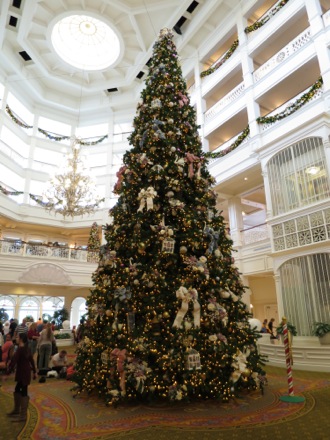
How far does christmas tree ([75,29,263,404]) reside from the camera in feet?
14.2

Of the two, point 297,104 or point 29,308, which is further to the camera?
point 29,308

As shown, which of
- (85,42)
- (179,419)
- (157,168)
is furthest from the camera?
(85,42)

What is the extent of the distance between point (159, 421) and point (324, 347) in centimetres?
543

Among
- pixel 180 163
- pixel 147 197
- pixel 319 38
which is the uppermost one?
pixel 319 38

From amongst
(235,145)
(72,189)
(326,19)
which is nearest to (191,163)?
(72,189)

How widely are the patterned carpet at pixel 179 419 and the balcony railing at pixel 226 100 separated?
12028 millimetres

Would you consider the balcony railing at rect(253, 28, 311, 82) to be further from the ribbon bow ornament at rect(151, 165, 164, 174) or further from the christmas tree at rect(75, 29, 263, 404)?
the ribbon bow ornament at rect(151, 165, 164, 174)

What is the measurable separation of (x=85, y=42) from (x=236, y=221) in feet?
46.0

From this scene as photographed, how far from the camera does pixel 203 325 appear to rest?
4.68 m

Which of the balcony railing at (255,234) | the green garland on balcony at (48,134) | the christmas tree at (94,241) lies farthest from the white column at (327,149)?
the green garland on balcony at (48,134)

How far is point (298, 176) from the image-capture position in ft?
31.9

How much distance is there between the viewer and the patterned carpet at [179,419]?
11.1 ft

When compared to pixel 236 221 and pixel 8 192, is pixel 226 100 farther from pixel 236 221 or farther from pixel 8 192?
pixel 8 192

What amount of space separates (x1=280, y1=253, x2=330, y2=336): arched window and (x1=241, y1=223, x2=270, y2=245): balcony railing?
2.90 metres
